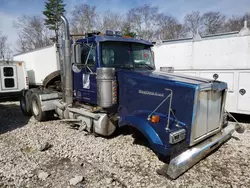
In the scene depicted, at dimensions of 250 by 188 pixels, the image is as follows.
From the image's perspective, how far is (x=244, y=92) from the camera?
5762 millimetres

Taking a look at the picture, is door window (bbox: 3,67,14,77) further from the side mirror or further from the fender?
the fender

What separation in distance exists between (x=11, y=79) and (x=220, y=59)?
9.67 m

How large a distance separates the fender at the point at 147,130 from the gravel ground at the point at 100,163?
0.54 metres

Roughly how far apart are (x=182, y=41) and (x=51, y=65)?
587 cm

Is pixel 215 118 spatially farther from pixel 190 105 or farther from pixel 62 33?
pixel 62 33

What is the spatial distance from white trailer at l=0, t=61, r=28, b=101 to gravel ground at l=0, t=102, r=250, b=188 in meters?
5.21

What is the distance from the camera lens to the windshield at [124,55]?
4160 millimetres

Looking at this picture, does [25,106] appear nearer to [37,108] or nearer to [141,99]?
[37,108]

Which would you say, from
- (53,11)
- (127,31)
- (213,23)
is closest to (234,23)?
(213,23)

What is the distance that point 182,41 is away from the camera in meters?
7.80

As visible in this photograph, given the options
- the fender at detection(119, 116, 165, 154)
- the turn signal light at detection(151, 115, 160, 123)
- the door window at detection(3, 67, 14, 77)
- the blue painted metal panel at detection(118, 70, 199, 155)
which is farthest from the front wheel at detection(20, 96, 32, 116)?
the turn signal light at detection(151, 115, 160, 123)

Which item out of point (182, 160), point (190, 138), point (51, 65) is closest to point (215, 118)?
point (190, 138)

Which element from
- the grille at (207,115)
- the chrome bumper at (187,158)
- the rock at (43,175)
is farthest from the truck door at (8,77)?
the grille at (207,115)

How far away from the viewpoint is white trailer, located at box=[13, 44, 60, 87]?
8305mm
